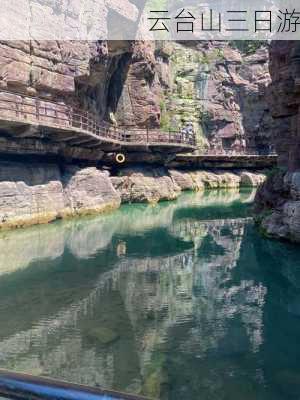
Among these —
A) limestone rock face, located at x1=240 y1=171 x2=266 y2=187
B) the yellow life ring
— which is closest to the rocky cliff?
the yellow life ring

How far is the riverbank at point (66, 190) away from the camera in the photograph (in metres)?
19.4

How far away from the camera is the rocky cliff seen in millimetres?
16656

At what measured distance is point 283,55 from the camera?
2112 cm

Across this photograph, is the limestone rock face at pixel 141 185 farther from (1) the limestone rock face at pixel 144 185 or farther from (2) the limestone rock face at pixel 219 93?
(2) the limestone rock face at pixel 219 93

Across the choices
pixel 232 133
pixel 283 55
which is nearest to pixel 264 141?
pixel 232 133

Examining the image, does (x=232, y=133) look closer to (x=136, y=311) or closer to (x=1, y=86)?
(x=1, y=86)

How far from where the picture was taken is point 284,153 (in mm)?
22656

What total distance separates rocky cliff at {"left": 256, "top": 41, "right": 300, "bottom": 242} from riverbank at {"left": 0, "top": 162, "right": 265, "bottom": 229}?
11269mm

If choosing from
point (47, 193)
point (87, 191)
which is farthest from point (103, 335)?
point (87, 191)

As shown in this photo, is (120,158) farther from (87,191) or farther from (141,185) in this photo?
(87,191)

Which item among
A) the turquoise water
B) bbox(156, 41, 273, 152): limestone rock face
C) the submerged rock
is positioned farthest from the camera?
bbox(156, 41, 273, 152): limestone rock face

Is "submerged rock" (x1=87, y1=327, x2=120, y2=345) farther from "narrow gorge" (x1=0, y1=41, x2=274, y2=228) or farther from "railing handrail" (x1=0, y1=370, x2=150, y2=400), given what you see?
"narrow gorge" (x1=0, y1=41, x2=274, y2=228)

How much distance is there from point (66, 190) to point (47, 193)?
8.15 ft

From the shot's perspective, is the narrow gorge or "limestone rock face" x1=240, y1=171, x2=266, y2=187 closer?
the narrow gorge
